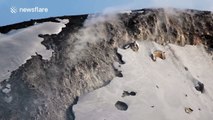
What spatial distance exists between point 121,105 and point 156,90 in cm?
288

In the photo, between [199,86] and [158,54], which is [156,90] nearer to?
[199,86]

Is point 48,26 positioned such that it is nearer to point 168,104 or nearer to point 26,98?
point 26,98

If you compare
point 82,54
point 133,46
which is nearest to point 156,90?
point 133,46

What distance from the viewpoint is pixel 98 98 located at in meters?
27.2

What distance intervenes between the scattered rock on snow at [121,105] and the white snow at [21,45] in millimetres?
5562

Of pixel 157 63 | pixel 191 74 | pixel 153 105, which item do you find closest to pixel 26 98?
pixel 153 105

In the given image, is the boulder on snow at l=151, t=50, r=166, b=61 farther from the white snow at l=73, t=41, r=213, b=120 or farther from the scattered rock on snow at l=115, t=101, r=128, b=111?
the scattered rock on snow at l=115, t=101, r=128, b=111

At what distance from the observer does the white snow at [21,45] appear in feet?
92.8

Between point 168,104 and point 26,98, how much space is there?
27.5 feet

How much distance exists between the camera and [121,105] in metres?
27.2

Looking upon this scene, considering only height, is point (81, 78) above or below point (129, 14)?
below

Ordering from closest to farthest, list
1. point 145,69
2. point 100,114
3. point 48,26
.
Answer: point 100,114 < point 145,69 < point 48,26

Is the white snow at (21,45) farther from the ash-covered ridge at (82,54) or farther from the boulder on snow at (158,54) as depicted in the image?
the boulder on snow at (158,54)

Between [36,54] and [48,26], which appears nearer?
[36,54]
